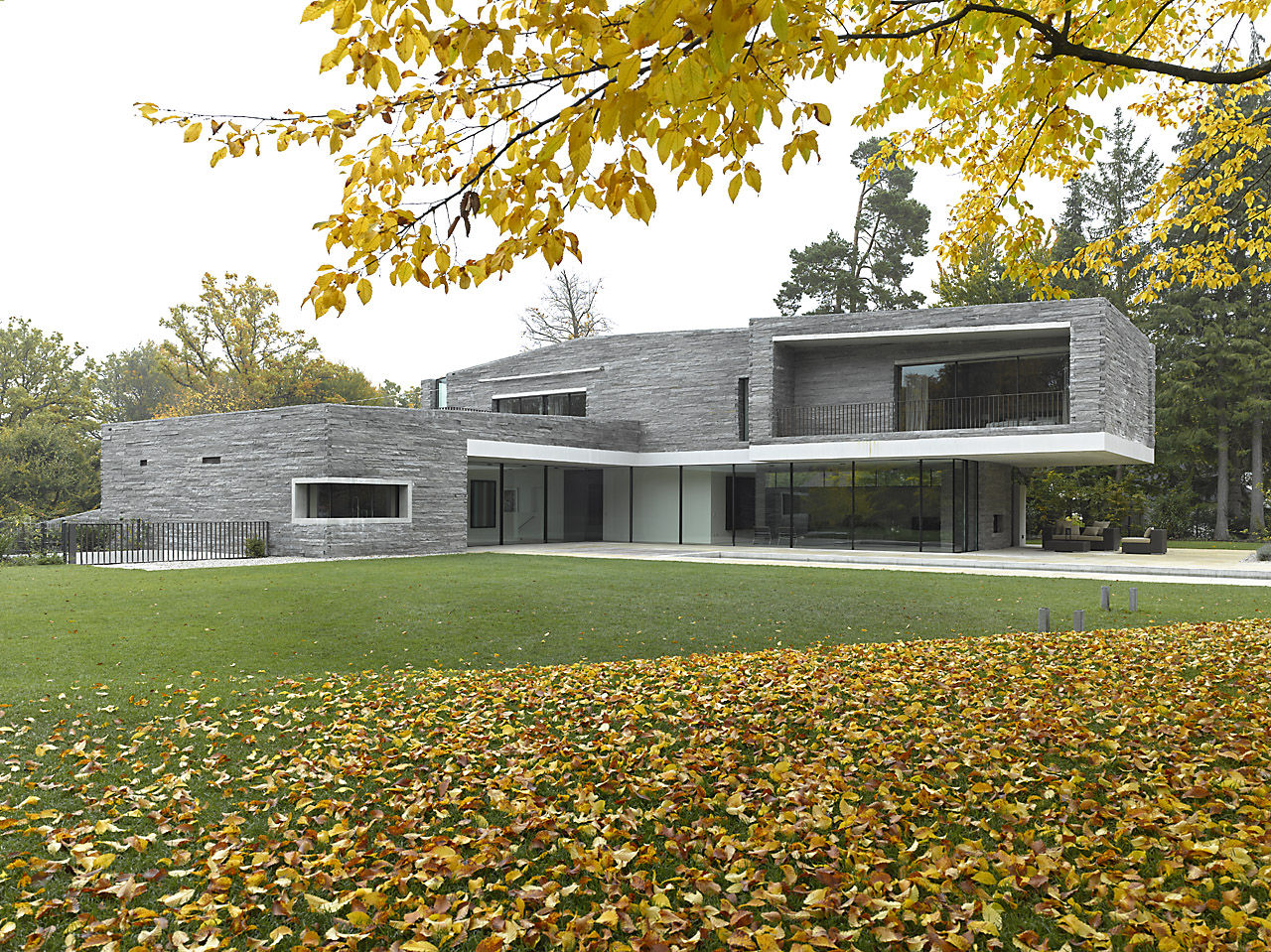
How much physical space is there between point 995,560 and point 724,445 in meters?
9.88

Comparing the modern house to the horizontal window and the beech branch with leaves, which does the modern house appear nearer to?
the horizontal window

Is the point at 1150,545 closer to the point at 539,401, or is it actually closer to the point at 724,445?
the point at 724,445

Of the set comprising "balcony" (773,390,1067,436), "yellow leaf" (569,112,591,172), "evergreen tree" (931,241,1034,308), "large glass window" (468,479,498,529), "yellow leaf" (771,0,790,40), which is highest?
"evergreen tree" (931,241,1034,308)

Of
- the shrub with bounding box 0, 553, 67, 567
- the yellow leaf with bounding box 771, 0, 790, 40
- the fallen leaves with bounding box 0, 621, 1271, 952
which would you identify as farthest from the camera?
the shrub with bounding box 0, 553, 67, 567

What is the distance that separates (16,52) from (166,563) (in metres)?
16.3

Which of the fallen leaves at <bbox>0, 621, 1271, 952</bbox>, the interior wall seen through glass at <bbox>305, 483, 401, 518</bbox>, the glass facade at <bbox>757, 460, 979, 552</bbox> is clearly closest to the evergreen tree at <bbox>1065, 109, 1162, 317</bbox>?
the glass facade at <bbox>757, 460, 979, 552</bbox>

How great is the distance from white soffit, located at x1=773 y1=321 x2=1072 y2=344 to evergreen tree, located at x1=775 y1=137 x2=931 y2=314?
16.7 metres

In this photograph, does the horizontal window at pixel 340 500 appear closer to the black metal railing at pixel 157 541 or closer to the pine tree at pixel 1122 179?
the black metal railing at pixel 157 541

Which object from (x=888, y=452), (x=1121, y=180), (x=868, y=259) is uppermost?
(x=1121, y=180)

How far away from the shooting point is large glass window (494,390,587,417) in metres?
32.0

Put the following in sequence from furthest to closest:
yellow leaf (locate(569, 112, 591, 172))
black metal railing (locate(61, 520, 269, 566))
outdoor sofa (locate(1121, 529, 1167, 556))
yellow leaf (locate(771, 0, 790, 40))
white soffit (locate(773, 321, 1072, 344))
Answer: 1. outdoor sofa (locate(1121, 529, 1167, 556))
2. white soffit (locate(773, 321, 1072, 344))
3. black metal railing (locate(61, 520, 269, 566))
4. yellow leaf (locate(569, 112, 591, 172))
5. yellow leaf (locate(771, 0, 790, 40))

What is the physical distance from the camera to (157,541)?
24.5 m

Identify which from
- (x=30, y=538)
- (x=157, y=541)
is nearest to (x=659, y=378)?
(x=157, y=541)

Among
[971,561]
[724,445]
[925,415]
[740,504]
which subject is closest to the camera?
[971,561]
